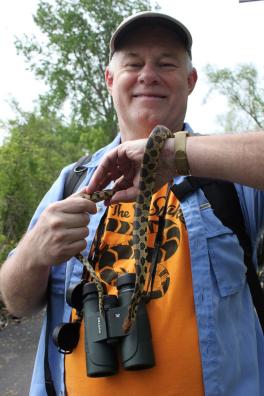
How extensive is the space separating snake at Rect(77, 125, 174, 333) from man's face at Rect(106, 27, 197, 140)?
47 centimetres

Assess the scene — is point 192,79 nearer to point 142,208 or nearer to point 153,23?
point 153,23

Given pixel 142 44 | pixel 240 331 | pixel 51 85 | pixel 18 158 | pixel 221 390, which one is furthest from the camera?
pixel 51 85

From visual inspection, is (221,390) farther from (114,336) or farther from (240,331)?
(114,336)

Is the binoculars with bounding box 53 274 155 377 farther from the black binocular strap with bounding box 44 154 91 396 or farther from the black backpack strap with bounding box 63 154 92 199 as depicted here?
the black backpack strap with bounding box 63 154 92 199

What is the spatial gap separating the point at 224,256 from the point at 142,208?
16.0 inches

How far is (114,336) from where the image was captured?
5.91 ft

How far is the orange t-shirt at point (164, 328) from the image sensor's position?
5.77 ft

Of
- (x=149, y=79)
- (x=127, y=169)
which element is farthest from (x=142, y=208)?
(x=149, y=79)

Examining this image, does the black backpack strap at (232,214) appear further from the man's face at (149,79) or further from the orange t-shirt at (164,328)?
the man's face at (149,79)

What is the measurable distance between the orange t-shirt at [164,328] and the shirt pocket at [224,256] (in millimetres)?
109

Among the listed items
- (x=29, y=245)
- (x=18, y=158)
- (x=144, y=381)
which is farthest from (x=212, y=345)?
(x=18, y=158)

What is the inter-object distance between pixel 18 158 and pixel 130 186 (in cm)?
806

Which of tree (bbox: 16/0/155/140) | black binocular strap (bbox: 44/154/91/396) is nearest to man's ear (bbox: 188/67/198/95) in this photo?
black binocular strap (bbox: 44/154/91/396)

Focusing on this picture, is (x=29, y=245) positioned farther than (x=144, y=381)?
Yes
